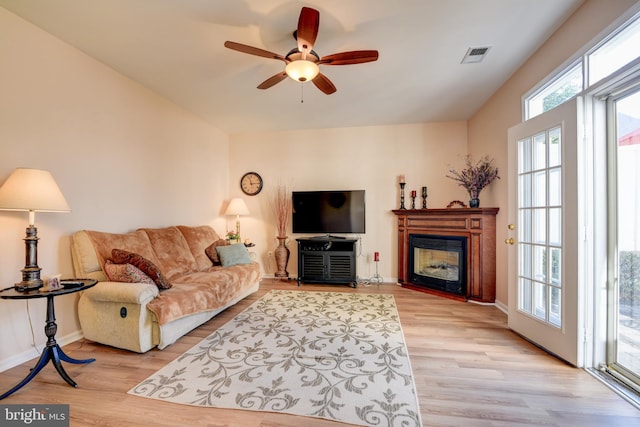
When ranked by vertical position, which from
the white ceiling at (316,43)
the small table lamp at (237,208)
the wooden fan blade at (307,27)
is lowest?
the small table lamp at (237,208)

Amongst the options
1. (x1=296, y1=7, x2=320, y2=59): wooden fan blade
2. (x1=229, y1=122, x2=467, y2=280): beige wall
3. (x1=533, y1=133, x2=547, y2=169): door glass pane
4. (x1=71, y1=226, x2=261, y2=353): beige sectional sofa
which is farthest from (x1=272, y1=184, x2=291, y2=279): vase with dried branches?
(x1=533, y1=133, x2=547, y2=169): door glass pane

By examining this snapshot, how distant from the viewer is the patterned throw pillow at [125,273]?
7.88ft

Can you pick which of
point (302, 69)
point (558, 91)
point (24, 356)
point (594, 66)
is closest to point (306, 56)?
point (302, 69)

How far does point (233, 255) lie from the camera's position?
3.87 metres

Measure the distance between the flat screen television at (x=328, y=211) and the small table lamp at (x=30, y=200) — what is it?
323cm

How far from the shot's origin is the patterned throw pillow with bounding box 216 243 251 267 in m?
3.79

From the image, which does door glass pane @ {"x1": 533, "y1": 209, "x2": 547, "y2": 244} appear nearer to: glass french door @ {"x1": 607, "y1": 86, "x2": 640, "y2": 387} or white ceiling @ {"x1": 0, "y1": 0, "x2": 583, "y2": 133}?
glass french door @ {"x1": 607, "y1": 86, "x2": 640, "y2": 387}

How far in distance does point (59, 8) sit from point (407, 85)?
331 cm

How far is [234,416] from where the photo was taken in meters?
1.57

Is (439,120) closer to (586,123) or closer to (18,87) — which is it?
(586,123)

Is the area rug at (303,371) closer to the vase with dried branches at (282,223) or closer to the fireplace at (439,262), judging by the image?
the fireplace at (439,262)

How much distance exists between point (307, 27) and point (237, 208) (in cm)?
337

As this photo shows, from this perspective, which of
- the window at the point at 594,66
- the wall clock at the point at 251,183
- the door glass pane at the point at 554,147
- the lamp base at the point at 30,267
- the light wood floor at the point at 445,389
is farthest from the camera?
the wall clock at the point at 251,183

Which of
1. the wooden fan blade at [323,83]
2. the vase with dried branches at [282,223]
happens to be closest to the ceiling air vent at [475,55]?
the wooden fan blade at [323,83]
